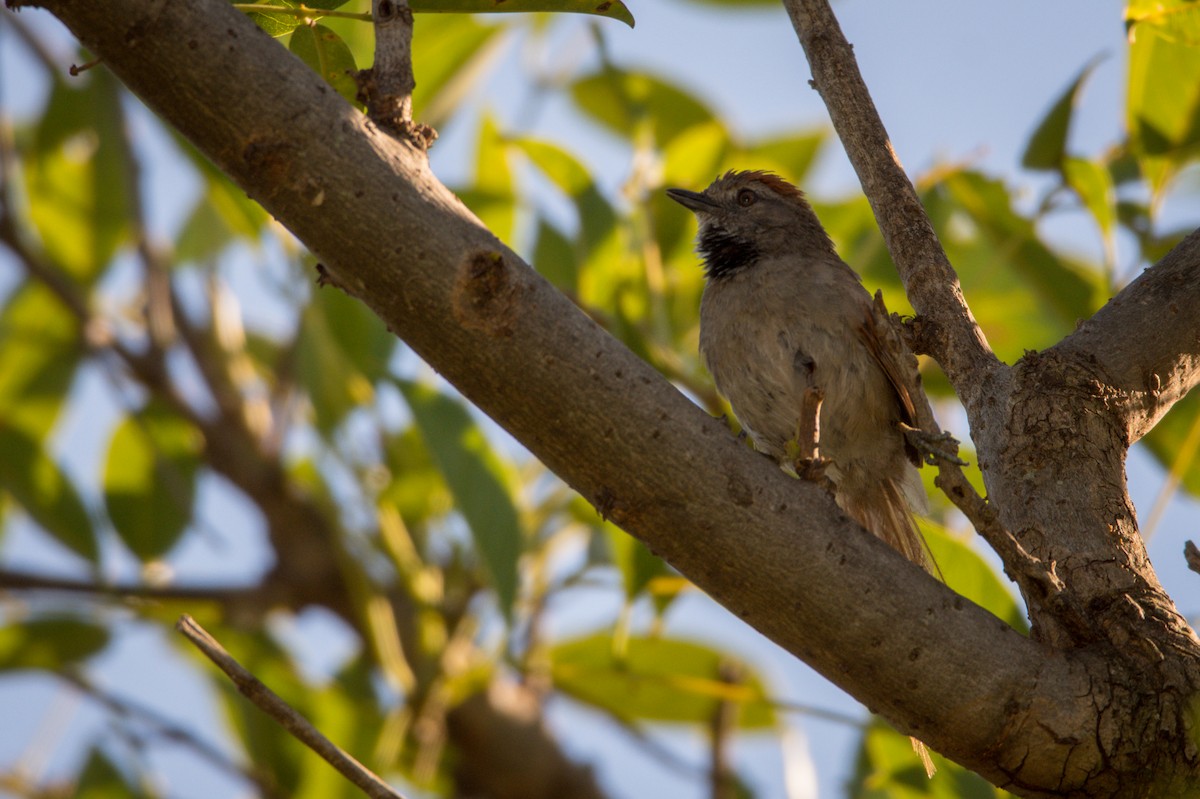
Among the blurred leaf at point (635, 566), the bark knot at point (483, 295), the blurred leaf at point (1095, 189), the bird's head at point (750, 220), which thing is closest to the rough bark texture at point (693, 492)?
the bark knot at point (483, 295)

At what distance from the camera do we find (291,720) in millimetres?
2143

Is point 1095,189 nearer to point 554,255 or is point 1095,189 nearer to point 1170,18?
point 1170,18

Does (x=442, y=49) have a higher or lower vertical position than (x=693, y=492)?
higher

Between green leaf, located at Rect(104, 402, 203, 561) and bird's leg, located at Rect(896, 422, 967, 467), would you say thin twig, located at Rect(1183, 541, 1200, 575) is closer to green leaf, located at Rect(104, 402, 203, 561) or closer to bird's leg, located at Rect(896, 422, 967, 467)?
bird's leg, located at Rect(896, 422, 967, 467)

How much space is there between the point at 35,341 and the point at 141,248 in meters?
0.85

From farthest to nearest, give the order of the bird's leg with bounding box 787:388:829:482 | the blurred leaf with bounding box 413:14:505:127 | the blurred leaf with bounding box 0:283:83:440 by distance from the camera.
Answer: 1. the blurred leaf with bounding box 0:283:83:440
2. the blurred leaf with bounding box 413:14:505:127
3. the bird's leg with bounding box 787:388:829:482

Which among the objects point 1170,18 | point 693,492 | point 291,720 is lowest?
point 291,720

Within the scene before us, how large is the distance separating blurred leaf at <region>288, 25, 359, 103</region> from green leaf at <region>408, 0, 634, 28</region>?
19 centimetres

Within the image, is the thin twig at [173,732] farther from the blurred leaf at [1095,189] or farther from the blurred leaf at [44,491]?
the blurred leaf at [1095,189]

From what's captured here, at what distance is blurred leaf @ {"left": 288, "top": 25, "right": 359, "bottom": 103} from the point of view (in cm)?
262

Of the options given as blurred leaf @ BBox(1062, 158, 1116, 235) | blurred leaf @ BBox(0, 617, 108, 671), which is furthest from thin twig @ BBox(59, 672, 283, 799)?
blurred leaf @ BBox(1062, 158, 1116, 235)

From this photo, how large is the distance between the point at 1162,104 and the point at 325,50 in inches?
108

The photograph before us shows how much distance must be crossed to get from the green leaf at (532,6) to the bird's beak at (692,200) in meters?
2.07

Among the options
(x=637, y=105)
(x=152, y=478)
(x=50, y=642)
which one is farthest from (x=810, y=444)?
(x=50, y=642)
